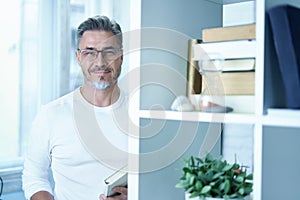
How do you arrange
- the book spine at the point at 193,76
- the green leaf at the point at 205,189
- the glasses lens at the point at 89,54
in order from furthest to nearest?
the glasses lens at the point at 89,54, the book spine at the point at 193,76, the green leaf at the point at 205,189

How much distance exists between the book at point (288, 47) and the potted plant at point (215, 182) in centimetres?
27

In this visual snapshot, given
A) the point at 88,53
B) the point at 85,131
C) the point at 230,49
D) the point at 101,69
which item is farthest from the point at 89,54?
the point at 230,49

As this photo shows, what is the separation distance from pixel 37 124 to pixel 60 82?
0.33 m

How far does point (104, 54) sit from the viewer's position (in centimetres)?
193

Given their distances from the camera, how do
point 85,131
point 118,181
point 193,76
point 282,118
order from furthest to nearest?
point 85,131
point 118,181
point 193,76
point 282,118

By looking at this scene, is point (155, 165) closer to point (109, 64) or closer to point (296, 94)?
point (296, 94)

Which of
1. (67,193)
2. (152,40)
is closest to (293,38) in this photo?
(152,40)

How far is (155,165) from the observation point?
3.88 feet

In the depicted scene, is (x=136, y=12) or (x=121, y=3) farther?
(x=121, y=3)

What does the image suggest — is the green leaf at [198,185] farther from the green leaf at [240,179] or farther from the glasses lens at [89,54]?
the glasses lens at [89,54]

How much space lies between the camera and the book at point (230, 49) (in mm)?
994

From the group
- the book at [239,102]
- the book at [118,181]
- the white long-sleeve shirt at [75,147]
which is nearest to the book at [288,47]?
the book at [239,102]

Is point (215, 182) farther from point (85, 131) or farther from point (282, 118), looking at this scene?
point (85, 131)

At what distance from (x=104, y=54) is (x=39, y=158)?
25.4 inches
